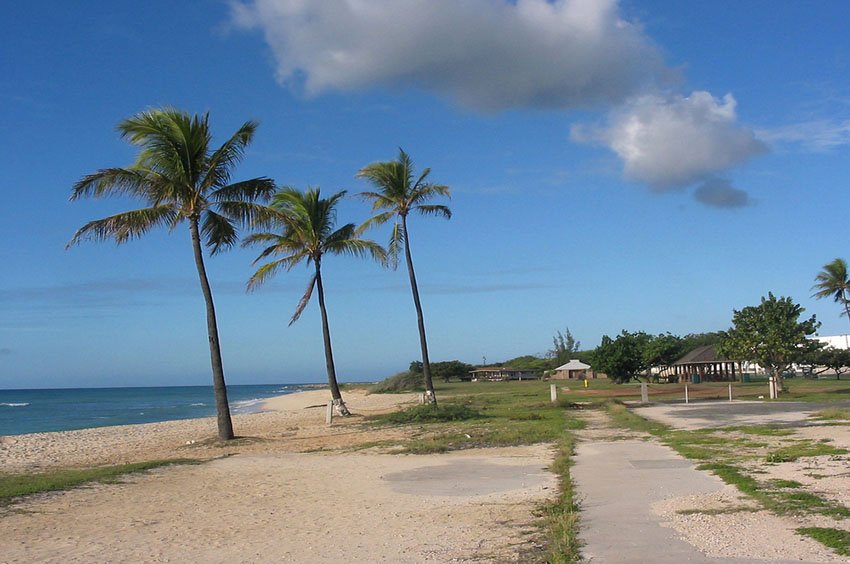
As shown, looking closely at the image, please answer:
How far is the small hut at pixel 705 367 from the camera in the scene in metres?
58.1

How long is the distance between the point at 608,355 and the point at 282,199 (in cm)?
2356

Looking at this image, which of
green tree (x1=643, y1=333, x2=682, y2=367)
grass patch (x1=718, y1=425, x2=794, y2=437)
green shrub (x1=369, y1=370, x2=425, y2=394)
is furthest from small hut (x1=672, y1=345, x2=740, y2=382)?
grass patch (x1=718, y1=425, x2=794, y2=437)

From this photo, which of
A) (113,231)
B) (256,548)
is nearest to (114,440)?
(113,231)

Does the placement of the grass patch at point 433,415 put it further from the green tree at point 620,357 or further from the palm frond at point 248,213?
the green tree at point 620,357

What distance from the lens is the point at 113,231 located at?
63.9 ft

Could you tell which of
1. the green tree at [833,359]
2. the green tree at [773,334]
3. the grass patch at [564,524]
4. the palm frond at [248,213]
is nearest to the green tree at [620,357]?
the green tree at [773,334]

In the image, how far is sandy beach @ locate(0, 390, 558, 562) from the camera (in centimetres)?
752

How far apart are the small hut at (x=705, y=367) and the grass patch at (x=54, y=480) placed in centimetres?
4898

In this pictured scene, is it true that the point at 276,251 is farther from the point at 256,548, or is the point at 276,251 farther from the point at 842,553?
the point at 842,553

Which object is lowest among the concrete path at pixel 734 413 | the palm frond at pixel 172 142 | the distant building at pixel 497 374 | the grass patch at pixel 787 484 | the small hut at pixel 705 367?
the distant building at pixel 497 374

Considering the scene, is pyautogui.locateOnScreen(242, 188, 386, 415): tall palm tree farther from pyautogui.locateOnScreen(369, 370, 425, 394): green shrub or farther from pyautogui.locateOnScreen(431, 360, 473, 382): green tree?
pyautogui.locateOnScreen(431, 360, 473, 382): green tree

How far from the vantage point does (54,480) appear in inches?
517

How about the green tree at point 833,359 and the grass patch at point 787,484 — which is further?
the green tree at point 833,359

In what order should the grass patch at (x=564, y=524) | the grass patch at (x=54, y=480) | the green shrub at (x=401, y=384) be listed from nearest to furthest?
the grass patch at (x=564, y=524) < the grass patch at (x=54, y=480) < the green shrub at (x=401, y=384)
